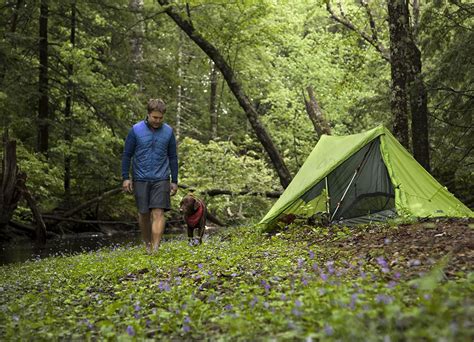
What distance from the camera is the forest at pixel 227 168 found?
3.32 metres

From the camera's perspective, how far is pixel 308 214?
32.8 ft

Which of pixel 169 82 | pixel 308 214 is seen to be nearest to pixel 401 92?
pixel 308 214

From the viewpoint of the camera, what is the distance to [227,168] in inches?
783

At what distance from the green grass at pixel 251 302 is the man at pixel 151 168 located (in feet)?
5.34

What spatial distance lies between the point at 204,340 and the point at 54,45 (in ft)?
58.7

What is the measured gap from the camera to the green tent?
29.4 ft

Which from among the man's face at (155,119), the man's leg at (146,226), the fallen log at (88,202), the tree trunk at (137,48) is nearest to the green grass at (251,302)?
the man's leg at (146,226)

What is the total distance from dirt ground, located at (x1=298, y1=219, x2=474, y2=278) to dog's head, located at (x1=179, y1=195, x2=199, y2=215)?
97.4 inches

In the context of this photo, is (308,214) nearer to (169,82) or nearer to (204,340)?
(204,340)

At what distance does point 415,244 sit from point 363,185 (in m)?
4.49

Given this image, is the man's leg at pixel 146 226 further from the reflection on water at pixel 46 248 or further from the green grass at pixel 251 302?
the reflection on water at pixel 46 248

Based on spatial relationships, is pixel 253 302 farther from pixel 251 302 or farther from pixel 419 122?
pixel 419 122

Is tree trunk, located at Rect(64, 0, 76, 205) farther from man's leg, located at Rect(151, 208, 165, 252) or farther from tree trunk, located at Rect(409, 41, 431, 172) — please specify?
tree trunk, located at Rect(409, 41, 431, 172)

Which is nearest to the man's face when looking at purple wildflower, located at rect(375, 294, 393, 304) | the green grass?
the green grass
